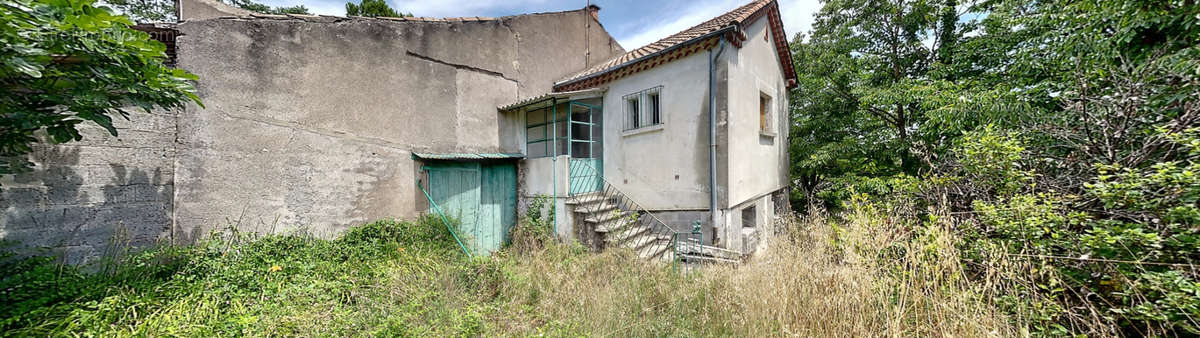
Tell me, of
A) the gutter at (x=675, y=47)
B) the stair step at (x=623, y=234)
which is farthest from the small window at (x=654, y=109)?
the stair step at (x=623, y=234)

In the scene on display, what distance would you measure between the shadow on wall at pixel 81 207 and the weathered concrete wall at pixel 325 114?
28 centimetres

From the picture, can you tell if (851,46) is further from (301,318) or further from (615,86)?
(301,318)

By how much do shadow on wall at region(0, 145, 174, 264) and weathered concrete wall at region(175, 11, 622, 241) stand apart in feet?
0.92

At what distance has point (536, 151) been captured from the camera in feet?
28.8

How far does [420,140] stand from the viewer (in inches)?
271

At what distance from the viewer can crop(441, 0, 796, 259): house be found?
21.9 feet

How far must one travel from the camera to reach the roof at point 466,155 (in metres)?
6.80

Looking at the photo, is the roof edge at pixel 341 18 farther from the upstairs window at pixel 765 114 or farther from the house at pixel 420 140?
the upstairs window at pixel 765 114

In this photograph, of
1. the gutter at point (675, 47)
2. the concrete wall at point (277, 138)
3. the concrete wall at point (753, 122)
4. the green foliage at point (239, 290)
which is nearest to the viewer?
the green foliage at point (239, 290)

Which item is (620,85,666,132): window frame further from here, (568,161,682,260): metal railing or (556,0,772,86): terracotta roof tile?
(568,161,682,260): metal railing

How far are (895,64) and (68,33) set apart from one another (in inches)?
566

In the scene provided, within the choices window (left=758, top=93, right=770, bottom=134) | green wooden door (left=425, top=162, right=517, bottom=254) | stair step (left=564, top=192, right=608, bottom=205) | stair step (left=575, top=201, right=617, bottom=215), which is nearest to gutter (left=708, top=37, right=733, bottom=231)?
stair step (left=575, top=201, right=617, bottom=215)

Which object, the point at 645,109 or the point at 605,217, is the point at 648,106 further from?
the point at 605,217

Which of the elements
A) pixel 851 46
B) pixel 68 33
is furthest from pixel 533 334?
pixel 851 46
